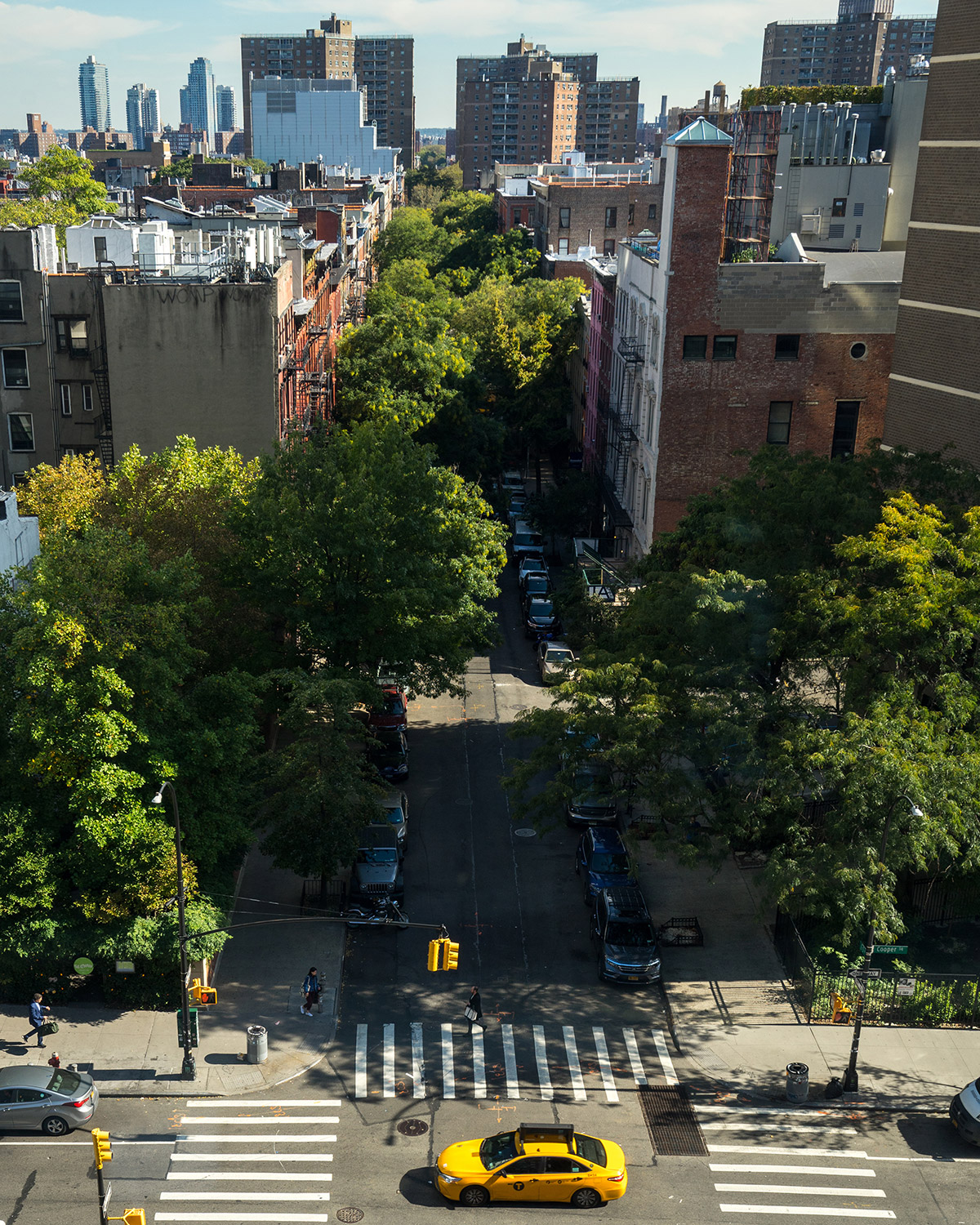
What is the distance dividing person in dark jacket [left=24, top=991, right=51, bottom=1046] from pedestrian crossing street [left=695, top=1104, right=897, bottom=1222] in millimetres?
16178

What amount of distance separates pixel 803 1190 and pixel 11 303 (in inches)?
1778

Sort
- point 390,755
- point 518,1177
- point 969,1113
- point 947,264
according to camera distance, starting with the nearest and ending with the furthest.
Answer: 1. point 518,1177
2. point 969,1113
3. point 390,755
4. point 947,264

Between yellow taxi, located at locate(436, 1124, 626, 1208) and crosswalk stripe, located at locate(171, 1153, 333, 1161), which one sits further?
crosswalk stripe, located at locate(171, 1153, 333, 1161)

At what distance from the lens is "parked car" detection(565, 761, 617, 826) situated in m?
34.5

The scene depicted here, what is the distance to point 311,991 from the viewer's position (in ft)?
101

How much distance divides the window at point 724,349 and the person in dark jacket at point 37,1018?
131ft

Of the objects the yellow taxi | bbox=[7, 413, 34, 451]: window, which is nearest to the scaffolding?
bbox=[7, 413, 34, 451]: window

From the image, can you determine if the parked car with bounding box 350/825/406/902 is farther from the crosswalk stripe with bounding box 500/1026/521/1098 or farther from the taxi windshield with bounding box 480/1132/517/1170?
the taxi windshield with bounding box 480/1132/517/1170

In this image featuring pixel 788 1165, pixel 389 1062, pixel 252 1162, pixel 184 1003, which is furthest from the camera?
pixel 389 1062

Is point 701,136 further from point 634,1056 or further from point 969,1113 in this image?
point 969,1113

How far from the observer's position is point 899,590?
109 ft

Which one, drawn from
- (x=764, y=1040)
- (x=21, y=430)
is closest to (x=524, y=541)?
(x=21, y=430)

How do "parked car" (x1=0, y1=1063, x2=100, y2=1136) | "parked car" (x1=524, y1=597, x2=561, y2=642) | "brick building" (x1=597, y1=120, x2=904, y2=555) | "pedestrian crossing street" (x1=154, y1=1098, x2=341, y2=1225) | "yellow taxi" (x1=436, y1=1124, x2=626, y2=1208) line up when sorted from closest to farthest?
"pedestrian crossing street" (x1=154, y1=1098, x2=341, y2=1225), "yellow taxi" (x1=436, y1=1124, x2=626, y2=1208), "parked car" (x1=0, y1=1063, x2=100, y2=1136), "brick building" (x1=597, y1=120, x2=904, y2=555), "parked car" (x1=524, y1=597, x2=561, y2=642)

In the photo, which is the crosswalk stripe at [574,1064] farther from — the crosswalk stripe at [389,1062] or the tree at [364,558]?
the tree at [364,558]
